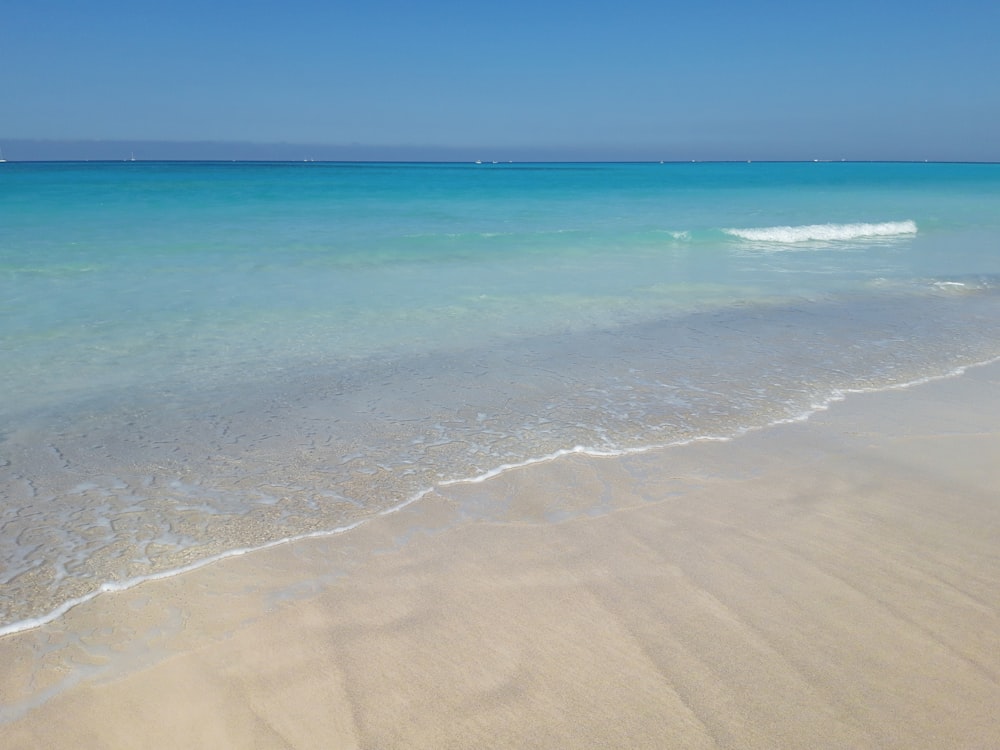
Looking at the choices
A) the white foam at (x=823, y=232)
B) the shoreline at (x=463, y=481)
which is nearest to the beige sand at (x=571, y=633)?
the shoreline at (x=463, y=481)

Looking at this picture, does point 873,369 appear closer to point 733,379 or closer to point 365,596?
point 733,379

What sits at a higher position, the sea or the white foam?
the white foam

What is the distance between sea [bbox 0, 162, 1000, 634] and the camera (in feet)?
13.6

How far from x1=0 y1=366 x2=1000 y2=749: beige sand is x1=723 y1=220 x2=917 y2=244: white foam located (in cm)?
1659

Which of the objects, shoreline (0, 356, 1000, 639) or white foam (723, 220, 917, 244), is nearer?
shoreline (0, 356, 1000, 639)

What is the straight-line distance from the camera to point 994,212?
1103 inches

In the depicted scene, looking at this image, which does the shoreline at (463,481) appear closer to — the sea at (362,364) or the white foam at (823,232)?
the sea at (362,364)

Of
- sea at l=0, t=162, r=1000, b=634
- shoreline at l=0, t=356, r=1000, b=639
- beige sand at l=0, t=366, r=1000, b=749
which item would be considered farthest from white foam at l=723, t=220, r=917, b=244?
beige sand at l=0, t=366, r=1000, b=749

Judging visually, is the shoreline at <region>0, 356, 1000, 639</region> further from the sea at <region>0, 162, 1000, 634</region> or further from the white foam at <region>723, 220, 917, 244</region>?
the white foam at <region>723, 220, 917, 244</region>

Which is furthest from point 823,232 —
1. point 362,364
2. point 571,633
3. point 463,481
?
point 571,633

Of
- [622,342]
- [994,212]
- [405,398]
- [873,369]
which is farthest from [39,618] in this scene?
[994,212]

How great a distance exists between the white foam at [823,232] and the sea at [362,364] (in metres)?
2.74

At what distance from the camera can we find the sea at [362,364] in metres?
4.14

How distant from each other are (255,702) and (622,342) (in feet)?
19.4
